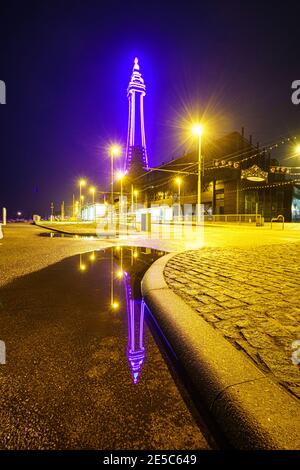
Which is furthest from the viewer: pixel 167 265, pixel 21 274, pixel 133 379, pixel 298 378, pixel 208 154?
pixel 208 154

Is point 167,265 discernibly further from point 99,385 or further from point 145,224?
point 145,224

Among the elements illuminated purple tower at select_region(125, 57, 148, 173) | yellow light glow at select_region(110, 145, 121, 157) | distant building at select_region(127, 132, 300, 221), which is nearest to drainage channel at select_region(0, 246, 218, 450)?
yellow light glow at select_region(110, 145, 121, 157)

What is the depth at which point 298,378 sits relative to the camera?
65.9 inches

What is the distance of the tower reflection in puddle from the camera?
2.03m

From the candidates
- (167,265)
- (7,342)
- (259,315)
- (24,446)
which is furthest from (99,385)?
(167,265)

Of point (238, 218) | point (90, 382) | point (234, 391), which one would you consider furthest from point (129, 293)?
point (238, 218)

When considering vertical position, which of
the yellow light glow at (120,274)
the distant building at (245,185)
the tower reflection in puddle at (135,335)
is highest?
the distant building at (245,185)

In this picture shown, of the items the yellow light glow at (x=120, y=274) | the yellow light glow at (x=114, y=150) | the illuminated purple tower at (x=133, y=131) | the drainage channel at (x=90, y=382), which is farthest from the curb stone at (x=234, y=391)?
the illuminated purple tower at (x=133, y=131)

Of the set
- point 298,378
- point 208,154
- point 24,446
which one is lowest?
point 24,446

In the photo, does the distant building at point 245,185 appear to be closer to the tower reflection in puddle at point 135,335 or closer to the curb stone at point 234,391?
the tower reflection in puddle at point 135,335

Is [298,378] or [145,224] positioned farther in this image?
[145,224]

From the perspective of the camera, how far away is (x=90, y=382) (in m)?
1.79

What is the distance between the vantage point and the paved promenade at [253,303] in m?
1.94

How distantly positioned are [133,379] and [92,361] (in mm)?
405
